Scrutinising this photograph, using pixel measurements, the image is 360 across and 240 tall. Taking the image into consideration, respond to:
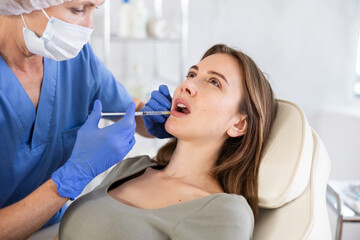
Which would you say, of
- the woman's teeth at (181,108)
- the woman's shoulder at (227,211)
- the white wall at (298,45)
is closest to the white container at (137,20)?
the white wall at (298,45)

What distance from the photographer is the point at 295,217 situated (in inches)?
41.3

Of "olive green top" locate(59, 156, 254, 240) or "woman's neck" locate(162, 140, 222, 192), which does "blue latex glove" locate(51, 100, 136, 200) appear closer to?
"olive green top" locate(59, 156, 254, 240)

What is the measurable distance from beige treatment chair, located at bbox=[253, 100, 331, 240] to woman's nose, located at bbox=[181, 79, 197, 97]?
31cm

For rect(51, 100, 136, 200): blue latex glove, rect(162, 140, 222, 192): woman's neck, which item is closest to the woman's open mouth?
rect(162, 140, 222, 192): woman's neck

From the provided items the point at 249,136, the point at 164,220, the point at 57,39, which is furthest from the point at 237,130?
the point at 57,39

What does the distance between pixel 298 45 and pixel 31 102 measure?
2302 mm

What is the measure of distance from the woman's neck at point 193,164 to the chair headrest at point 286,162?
7.1 inches

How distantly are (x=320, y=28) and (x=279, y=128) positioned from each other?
201 centimetres

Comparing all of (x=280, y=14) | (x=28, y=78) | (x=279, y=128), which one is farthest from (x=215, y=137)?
(x=280, y=14)

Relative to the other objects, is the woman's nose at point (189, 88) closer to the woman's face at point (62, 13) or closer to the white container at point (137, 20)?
the woman's face at point (62, 13)

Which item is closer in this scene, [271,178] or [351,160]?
[271,178]

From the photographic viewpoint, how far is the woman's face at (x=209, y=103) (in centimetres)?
120

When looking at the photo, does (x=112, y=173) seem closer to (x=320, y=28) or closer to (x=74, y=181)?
(x=74, y=181)

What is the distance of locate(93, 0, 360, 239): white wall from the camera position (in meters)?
2.70
